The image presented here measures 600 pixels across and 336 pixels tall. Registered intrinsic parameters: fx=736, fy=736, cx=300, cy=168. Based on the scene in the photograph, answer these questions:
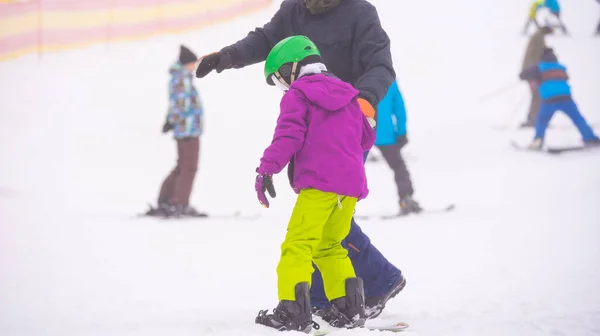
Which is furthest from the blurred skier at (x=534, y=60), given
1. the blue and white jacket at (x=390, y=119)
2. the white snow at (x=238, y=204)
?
the blue and white jacket at (x=390, y=119)

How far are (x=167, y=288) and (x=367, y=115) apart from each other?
154 cm

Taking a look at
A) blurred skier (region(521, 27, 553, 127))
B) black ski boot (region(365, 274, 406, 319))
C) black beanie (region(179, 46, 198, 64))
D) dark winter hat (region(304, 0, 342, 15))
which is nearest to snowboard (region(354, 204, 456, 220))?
black beanie (region(179, 46, 198, 64))

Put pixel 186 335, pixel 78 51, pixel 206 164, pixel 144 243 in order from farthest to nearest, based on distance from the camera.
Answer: pixel 78 51
pixel 206 164
pixel 144 243
pixel 186 335

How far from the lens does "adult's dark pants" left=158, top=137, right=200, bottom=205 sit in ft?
19.9

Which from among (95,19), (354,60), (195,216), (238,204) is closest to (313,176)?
Answer: (354,60)

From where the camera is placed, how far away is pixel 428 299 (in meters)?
3.44

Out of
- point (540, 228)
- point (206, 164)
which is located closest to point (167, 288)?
point (540, 228)

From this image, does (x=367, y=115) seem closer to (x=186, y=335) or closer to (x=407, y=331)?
(x=407, y=331)

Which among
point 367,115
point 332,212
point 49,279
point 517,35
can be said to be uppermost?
point 517,35

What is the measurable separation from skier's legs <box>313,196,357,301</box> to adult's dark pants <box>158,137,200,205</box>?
3437mm

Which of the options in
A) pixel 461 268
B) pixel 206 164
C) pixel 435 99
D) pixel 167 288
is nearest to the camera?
pixel 167 288

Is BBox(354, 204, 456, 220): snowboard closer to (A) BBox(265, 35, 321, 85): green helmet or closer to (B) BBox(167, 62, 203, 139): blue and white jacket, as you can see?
(B) BBox(167, 62, 203, 139): blue and white jacket

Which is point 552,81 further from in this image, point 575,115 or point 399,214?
point 399,214

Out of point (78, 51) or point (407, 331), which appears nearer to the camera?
point (407, 331)
